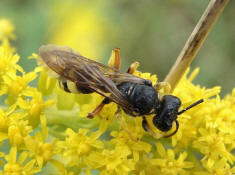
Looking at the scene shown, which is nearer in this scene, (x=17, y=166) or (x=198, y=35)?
(x=198, y=35)

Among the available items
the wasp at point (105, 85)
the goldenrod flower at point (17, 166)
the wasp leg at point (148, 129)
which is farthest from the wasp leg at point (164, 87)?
the goldenrod flower at point (17, 166)

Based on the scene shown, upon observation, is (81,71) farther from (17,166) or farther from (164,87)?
(17,166)

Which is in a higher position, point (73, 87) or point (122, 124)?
point (73, 87)

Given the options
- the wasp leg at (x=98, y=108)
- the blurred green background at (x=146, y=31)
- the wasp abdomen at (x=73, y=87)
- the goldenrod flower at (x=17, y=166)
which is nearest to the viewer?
the goldenrod flower at (x=17, y=166)

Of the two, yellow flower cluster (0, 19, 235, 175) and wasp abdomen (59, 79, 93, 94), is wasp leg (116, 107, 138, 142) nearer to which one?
yellow flower cluster (0, 19, 235, 175)

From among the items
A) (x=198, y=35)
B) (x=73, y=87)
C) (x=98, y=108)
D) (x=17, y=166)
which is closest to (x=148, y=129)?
(x=98, y=108)

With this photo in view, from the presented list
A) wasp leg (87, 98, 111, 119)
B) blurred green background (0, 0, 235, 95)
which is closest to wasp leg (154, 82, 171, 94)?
wasp leg (87, 98, 111, 119)

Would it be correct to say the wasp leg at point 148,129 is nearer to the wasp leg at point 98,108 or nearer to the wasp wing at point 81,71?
the wasp wing at point 81,71
